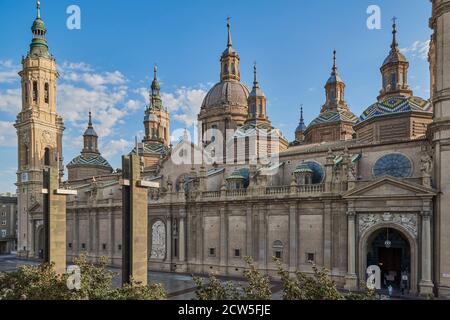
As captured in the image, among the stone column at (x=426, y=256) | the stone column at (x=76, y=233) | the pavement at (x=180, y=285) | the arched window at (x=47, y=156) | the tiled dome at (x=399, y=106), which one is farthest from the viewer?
the arched window at (x=47, y=156)

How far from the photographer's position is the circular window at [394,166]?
1270 inches

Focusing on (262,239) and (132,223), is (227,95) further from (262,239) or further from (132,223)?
(132,223)

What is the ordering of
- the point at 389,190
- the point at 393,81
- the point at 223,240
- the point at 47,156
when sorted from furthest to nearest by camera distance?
1. the point at 47,156
2. the point at 393,81
3. the point at 223,240
4. the point at 389,190

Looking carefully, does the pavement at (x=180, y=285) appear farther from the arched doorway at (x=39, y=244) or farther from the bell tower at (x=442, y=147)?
the arched doorway at (x=39, y=244)

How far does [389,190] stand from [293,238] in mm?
10720

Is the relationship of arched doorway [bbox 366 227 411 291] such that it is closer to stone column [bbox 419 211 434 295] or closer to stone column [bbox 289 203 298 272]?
stone column [bbox 419 211 434 295]

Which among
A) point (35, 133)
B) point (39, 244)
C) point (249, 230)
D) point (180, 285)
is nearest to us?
point (180, 285)

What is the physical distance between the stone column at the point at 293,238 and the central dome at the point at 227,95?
31.8 meters

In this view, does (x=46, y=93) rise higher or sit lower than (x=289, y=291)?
higher

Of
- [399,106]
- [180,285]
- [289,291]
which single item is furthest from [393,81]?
[289,291]

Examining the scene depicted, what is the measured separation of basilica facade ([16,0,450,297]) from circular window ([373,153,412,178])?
10cm

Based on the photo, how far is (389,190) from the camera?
95.1 feet

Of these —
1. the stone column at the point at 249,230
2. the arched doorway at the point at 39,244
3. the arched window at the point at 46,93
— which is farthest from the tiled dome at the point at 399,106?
the arched doorway at the point at 39,244

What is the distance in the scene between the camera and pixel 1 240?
70.9 m
